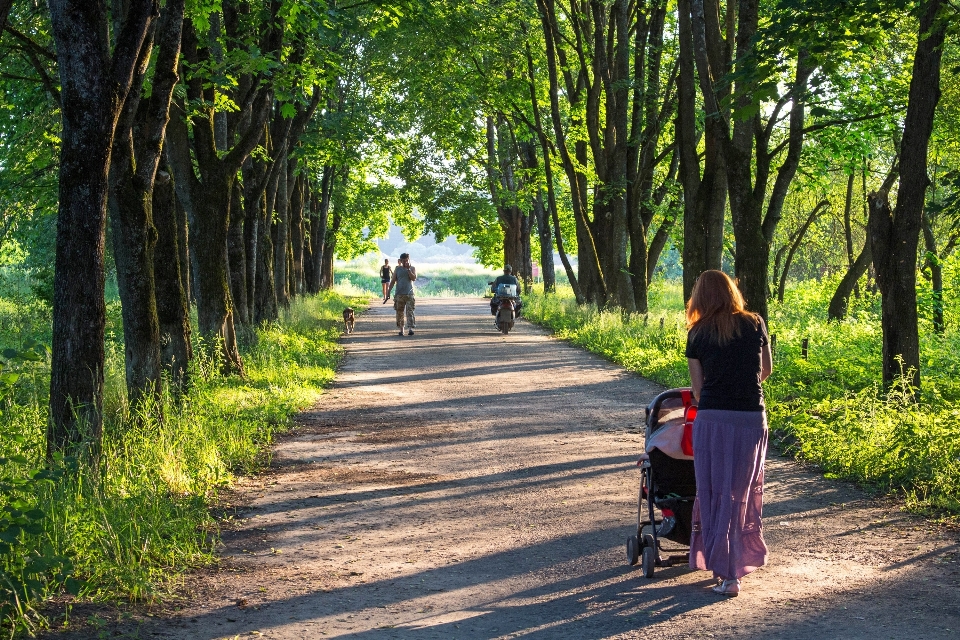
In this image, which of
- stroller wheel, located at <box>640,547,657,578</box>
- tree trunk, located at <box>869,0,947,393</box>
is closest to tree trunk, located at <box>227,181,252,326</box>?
tree trunk, located at <box>869,0,947,393</box>

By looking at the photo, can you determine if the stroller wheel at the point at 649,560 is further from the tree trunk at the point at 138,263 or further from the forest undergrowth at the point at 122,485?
the tree trunk at the point at 138,263

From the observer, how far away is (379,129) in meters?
26.8

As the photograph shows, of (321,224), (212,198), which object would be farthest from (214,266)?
(321,224)

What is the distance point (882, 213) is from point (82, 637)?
936cm

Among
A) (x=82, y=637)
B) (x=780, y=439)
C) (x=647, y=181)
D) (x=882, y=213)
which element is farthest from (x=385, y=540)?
(x=647, y=181)

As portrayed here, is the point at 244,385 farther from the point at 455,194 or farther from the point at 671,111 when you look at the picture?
the point at 455,194

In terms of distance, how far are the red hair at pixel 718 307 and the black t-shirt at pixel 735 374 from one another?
5cm

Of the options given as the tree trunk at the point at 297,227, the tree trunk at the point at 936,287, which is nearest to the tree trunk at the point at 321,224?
the tree trunk at the point at 297,227

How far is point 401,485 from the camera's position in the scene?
905 centimetres

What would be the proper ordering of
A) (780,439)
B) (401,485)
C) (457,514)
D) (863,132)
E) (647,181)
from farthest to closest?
1. (647,181)
2. (863,132)
3. (780,439)
4. (401,485)
5. (457,514)

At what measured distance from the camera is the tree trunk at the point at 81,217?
288 inches

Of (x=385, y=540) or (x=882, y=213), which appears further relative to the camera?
(x=882, y=213)

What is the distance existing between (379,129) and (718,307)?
21.7 metres

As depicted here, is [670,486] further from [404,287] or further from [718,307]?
[404,287]
